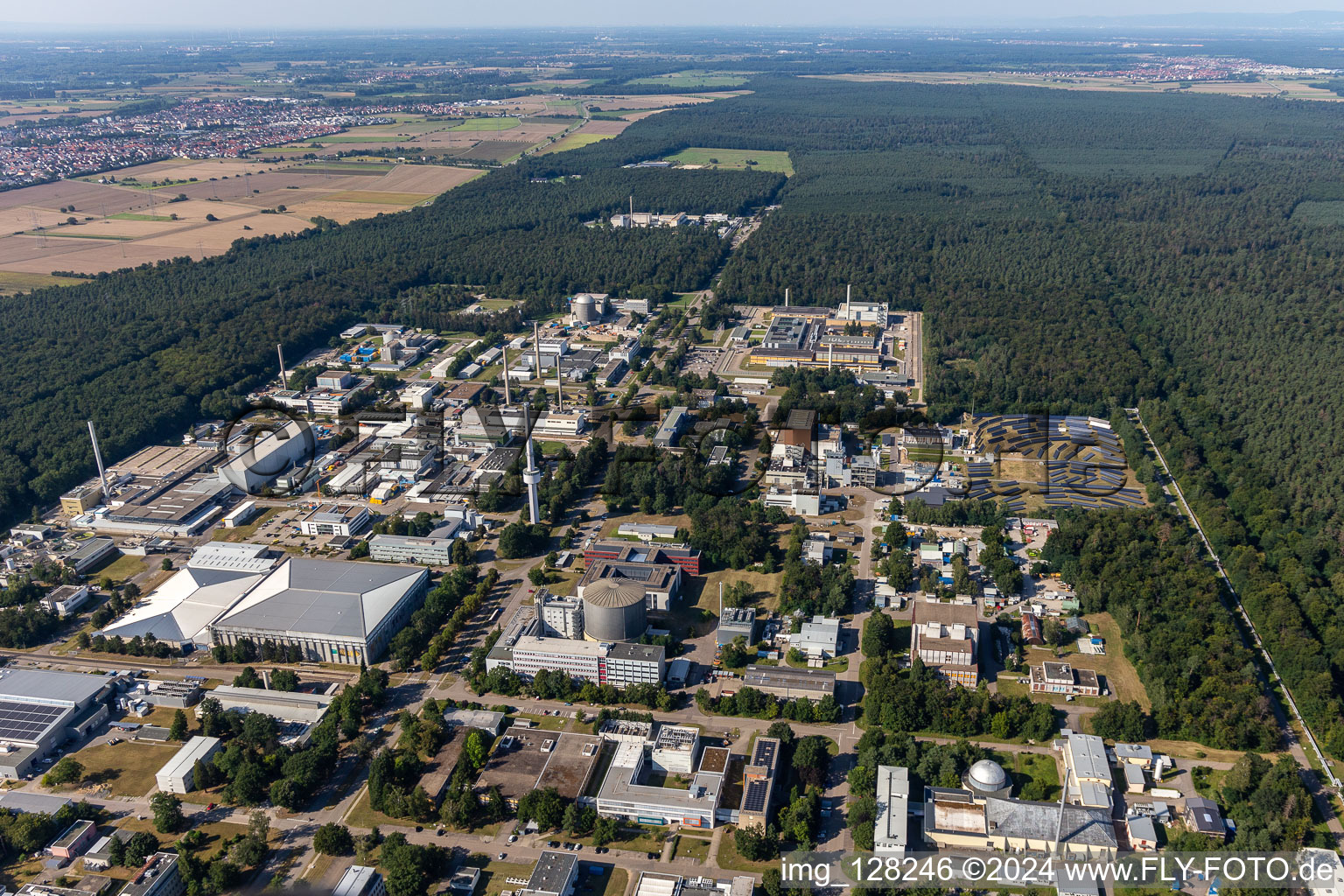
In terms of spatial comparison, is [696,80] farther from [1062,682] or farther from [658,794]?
[658,794]

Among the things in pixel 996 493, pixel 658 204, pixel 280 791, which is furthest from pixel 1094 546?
pixel 658 204

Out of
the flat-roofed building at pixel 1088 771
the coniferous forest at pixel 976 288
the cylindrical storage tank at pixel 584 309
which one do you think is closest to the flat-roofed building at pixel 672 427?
the coniferous forest at pixel 976 288

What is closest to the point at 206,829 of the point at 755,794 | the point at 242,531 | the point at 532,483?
the point at 755,794

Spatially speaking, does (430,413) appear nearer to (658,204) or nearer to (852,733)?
(852,733)

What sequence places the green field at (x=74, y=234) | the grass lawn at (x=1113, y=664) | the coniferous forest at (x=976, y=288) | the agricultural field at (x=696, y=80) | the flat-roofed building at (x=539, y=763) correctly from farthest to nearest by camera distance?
the agricultural field at (x=696, y=80), the green field at (x=74, y=234), the coniferous forest at (x=976, y=288), the grass lawn at (x=1113, y=664), the flat-roofed building at (x=539, y=763)

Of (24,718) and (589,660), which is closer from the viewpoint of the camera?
(24,718)

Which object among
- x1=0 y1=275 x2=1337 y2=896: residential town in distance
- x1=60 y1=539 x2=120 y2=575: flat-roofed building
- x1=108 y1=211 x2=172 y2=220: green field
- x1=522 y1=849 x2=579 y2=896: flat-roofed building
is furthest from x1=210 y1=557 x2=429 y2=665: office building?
x1=108 y1=211 x2=172 y2=220: green field

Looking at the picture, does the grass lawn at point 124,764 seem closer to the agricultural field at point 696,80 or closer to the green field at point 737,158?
the green field at point 737,158
